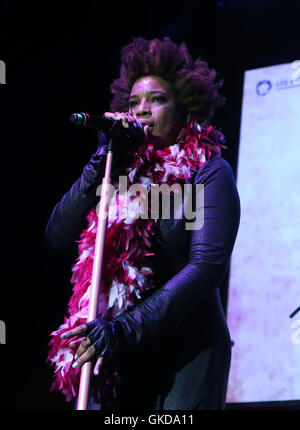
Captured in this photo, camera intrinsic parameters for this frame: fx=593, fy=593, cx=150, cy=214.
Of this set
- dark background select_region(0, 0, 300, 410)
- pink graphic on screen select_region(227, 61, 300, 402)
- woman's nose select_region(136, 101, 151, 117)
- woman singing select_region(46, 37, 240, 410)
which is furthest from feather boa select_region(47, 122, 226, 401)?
dark background select_region(0, 0, 300, 410)

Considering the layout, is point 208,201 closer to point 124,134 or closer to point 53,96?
point 124,134

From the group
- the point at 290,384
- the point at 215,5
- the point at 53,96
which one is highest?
the point at 215,5

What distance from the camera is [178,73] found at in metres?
2.00

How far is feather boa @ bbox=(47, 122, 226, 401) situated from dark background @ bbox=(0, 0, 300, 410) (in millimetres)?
1171

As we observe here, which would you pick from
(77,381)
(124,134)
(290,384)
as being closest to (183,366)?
(77,381)

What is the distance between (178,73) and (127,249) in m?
0.71

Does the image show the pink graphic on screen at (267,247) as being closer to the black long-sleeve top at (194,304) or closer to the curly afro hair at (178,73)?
the curly afro hair at (178,73)

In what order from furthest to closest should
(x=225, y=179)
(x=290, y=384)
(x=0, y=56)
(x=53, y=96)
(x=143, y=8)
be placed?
(x=143, y=8) → (x=53, y=96) → (x=0, y=56) → (x=290, y=384) → (x=225, y=179)

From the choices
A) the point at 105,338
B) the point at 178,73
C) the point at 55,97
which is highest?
the point at 55,97

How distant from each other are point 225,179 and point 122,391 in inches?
24.6

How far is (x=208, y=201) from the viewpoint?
158cm

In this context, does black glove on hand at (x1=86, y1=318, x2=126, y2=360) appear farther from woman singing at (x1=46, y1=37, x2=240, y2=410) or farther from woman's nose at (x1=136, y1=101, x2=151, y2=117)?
woman's nose at (x1=136, y1=101, x2=151, y2=117)

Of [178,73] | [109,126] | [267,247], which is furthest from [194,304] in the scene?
[267,247]

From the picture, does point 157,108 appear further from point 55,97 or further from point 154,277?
point 55,97
